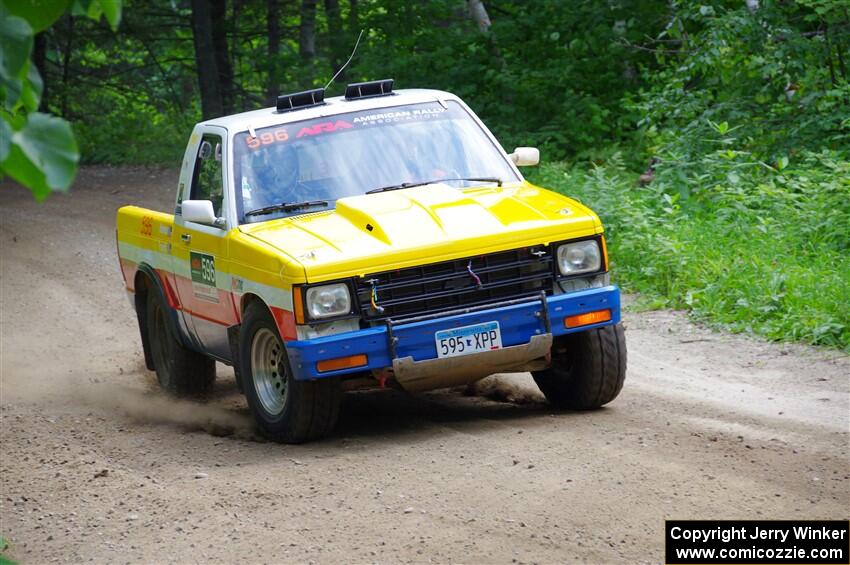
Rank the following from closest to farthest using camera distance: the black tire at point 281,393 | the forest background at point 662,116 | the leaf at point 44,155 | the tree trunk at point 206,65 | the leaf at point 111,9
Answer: the leaf at point 44,155 < the leaf at point 111,9 < the black tire at point 281,393 < the forest background at point 662,116 < the tree trunk at point 206,65

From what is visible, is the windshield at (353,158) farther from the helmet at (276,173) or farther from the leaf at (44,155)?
the leaf at (44,155)

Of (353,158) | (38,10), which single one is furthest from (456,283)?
(38,10)

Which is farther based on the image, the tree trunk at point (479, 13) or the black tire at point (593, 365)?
the tree trunk at point (479, 13)

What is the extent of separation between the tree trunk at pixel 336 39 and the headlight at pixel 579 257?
588 inches

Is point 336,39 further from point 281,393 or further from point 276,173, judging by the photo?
point 281,393

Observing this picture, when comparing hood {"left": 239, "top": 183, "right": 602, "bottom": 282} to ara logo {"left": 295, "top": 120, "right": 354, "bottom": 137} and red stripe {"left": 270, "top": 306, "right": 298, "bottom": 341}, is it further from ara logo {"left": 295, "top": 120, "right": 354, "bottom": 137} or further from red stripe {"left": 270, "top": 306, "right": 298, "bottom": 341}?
ara logo {"left": 295, "top": 120, "right": 354, "bottom": 137}

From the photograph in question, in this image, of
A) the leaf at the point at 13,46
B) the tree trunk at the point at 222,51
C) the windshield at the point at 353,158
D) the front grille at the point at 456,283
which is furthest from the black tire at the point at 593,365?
the tree trunk at the point at 222,51

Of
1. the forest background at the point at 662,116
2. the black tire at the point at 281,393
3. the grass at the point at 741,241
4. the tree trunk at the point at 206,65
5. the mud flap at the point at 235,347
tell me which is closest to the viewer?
the black tire at the point at 281,393

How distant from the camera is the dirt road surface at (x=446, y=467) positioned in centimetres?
532

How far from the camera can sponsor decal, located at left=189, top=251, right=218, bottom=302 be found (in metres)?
7.88

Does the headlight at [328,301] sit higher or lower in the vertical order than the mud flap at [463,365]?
higher

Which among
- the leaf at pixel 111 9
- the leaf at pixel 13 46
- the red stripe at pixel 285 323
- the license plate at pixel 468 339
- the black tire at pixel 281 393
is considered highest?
the leaf at pixel 111 9

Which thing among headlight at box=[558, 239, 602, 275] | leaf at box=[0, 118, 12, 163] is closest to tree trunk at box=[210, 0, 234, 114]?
headlight at box=[558, 239, 602, 275]

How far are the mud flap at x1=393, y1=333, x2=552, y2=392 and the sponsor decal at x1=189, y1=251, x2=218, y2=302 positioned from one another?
168 centimetres
